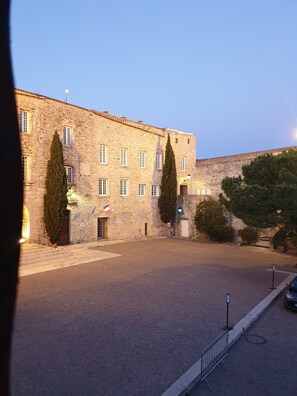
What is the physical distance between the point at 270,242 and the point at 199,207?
25.3ft

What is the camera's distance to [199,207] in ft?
102

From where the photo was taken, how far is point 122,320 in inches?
410

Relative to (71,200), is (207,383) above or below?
below

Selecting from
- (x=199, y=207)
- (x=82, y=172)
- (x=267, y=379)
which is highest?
(x=82, y=172)

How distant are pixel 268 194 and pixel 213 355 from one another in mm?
9392

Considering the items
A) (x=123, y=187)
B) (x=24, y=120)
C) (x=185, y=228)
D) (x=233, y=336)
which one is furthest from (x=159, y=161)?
(x=233, y=336)

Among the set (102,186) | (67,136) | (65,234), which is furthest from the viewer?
(102,186)

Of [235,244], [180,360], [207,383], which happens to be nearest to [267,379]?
[207,383]

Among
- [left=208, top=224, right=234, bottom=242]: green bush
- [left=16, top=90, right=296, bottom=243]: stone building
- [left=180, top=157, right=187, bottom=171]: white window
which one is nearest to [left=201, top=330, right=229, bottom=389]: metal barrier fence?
[left=16, top=90, right=296, bottom=243]: stone building

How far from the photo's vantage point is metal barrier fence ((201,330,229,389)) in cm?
762

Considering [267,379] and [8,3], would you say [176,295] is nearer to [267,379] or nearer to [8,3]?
[267,379]

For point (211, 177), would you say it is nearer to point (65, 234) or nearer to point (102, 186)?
point (102, 186)

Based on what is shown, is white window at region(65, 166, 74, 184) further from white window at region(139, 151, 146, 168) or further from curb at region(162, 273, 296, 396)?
curb at region(162, 273, 296, 396)

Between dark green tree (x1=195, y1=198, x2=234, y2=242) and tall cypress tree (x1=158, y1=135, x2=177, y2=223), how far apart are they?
3409mm
